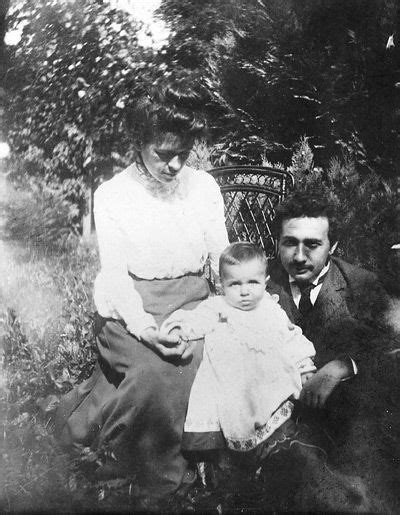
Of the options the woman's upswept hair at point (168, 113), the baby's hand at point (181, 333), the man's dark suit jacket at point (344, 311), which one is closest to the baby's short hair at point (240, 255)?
the man's dark suit jacket at point (344, 311)

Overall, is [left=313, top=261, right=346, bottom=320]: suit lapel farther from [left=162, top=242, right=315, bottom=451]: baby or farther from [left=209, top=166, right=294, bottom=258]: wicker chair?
[left=209, top=166, right=294, bottom=258]: wicker chair

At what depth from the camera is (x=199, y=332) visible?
221 cm

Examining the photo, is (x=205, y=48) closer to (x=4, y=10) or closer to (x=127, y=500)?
(x=4, y=10)

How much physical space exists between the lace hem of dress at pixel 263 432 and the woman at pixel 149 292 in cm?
22

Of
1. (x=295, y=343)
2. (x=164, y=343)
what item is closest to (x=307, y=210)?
(x=295, y=343)

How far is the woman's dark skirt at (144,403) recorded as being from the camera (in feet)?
6.93

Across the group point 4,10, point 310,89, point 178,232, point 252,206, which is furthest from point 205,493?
point 4,10

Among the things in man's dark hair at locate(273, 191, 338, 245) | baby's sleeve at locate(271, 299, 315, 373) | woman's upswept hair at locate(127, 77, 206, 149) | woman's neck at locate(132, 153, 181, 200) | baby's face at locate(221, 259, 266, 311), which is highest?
woman's upswept hair at locate(127, 77, 206, 149)

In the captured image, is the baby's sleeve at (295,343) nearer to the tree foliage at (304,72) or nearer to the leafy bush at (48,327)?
the tree foliage at (304,72)

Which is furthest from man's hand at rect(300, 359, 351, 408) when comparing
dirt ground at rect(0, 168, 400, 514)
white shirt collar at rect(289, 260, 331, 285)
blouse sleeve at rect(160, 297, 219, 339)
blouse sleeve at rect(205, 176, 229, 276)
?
blouse sleeve at rect(205, 176, 229, 276)

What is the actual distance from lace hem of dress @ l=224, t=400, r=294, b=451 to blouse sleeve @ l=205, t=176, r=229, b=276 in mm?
615

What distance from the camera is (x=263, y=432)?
Answer: 215cm

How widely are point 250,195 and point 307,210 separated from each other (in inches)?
10.4

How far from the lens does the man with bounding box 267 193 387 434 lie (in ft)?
7.45
